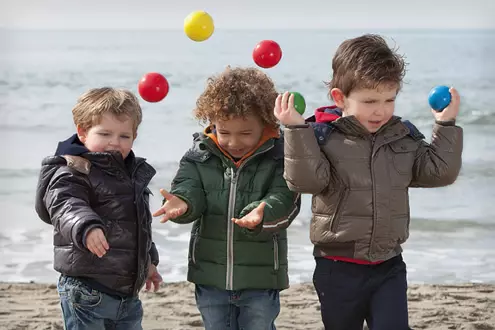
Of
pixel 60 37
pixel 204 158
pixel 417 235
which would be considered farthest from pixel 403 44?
pixel 204 158

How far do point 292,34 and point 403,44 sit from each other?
1.44 metres

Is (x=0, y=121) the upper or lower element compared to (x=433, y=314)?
upper

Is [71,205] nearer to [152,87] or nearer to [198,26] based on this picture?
[152,87]

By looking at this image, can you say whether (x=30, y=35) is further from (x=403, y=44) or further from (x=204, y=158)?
(x=204, y=158)

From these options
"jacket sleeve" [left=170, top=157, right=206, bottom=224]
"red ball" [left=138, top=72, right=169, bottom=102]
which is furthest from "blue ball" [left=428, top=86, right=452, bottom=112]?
"red ball" [left=138, top=72, right=169, bottom=102]

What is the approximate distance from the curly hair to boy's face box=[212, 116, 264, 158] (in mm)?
20

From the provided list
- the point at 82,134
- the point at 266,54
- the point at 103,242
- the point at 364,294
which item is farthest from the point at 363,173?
the point at 82,134

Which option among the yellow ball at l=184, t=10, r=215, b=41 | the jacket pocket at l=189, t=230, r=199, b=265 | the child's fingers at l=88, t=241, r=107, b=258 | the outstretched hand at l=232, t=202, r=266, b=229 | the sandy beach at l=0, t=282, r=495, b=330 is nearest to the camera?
the child's fingers at l=88, t=241, r=107, b=258

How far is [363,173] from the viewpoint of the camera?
2.67 m

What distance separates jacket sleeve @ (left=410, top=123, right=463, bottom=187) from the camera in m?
2.72

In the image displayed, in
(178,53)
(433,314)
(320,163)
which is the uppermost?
(178,53)

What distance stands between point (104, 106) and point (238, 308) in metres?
0.77

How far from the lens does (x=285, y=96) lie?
264cm

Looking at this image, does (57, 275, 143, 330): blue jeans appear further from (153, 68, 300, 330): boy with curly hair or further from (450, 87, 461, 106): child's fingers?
(450, 87, 461, 106): child's fingers
